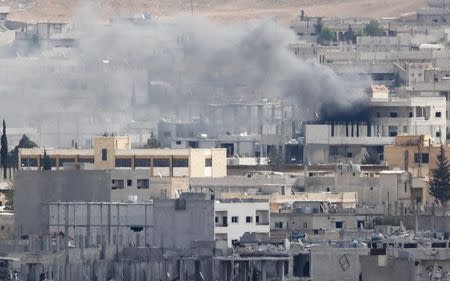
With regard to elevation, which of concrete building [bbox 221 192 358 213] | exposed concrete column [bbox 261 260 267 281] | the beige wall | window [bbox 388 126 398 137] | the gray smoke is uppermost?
the gray smoke

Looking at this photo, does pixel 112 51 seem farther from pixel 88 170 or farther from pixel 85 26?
pixel 88 170

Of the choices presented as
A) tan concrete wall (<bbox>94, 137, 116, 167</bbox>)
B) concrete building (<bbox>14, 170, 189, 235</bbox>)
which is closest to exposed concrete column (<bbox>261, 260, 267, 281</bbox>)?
concrete building (<bbox>14, 170, 189, 235</bbox>)

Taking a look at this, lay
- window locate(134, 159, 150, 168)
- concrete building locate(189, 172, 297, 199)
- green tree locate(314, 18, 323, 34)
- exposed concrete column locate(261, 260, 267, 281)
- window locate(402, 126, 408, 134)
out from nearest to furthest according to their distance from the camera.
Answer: exposed concrete column locate(261, 260, 267, 281) → concrete building locate(189, 172, 297, 199) → window locate(134, 159, 150, 168) → window locate(402, 126, 408, 134) → green tree locate(314, 18, 323, 34)

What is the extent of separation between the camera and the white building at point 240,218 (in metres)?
71.8

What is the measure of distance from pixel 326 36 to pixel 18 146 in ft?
160

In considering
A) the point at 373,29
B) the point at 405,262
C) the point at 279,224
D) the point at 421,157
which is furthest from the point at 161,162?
the point at 373,29

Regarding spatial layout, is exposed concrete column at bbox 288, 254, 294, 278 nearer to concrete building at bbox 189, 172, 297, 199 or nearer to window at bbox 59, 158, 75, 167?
concrete building at bbox 189, 172, 297, 199

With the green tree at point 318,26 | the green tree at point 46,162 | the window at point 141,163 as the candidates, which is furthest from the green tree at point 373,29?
the green tree at point 46,162

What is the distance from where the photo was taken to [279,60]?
110500 millimetres

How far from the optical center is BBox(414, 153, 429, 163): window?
302ft

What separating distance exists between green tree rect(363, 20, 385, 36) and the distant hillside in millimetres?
11732

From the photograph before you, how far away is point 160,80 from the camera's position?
113062 mm

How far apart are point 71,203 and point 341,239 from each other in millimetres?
5533

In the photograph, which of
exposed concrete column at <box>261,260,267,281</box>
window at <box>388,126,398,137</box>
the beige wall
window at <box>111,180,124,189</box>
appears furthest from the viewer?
window at <box>388,126,398,137</box>
